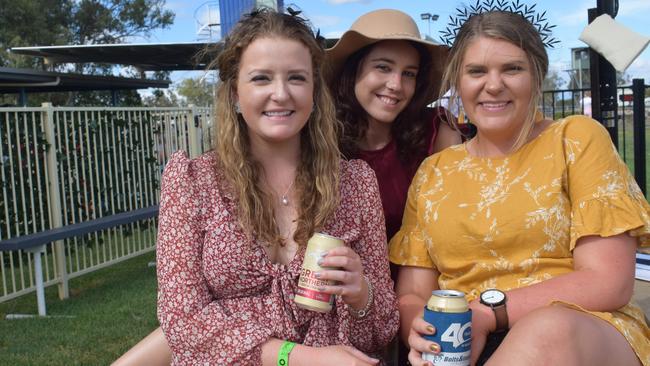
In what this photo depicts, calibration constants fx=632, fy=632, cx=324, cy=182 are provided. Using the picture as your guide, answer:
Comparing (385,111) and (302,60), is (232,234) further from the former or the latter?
(385,111)

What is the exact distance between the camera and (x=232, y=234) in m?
2.03

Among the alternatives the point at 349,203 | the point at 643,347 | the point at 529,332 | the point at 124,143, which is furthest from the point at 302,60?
the point at 124,143

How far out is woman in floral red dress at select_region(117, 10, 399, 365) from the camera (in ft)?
6.41

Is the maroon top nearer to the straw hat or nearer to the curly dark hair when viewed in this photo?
the curly dark hair

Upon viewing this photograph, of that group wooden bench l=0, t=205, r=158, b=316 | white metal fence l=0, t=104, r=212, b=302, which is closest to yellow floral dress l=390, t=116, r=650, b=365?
wooden bench l=0, t=205, r=158, b=316

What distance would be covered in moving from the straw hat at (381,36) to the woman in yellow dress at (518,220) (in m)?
0.41

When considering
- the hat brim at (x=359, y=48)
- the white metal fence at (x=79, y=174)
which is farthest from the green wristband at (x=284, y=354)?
the white metal fence at (x=79, y=174)

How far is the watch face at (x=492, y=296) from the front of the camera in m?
2.02

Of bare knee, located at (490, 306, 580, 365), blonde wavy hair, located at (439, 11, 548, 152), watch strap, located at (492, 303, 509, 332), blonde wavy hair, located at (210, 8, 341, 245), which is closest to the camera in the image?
bare knee, located at (490, 306, 580, 365)

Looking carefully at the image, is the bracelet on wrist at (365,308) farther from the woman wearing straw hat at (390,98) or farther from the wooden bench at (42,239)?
the wooden bench at (42,239)

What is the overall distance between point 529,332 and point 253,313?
83 cm

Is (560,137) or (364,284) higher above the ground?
(560,137)

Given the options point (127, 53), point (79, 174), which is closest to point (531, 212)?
point (79, 174)

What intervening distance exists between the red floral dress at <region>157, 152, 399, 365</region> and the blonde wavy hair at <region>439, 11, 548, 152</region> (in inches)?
30.3
